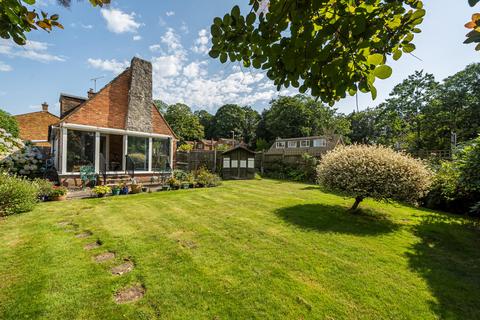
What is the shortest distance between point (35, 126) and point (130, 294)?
85.9 feet

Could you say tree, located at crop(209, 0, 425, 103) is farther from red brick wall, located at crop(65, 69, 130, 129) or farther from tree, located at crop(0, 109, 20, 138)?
tree, located at crop(0, 109, 20, 138)

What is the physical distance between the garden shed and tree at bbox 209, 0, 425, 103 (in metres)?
14.4

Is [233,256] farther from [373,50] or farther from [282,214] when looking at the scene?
[373,50]

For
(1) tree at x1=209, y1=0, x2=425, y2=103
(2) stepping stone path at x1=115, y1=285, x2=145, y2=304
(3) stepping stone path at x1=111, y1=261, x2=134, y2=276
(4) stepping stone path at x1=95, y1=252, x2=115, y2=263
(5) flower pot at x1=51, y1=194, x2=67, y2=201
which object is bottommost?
(2) stepping stone path at x1=115, y1=285, x2=145, y2=304

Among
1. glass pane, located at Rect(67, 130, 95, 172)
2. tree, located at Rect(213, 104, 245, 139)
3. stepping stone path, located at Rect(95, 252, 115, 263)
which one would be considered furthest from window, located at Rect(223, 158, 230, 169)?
tree, located at Rect(213, 104, 245, 139)

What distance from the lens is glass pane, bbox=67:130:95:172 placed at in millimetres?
10062

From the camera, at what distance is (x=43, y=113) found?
21812 mm

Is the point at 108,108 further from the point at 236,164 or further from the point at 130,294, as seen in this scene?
the point at 130,294

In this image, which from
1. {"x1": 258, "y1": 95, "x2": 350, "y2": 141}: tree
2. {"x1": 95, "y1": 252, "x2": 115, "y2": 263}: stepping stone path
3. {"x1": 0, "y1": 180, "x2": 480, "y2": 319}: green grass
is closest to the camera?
{"x1": 0, "y1": 180, "x2": 480, "y2": 319}: green grass

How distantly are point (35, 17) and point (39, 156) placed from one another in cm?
1376

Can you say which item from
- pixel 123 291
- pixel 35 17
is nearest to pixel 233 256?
pixel 123 291

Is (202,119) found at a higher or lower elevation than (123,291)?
higher

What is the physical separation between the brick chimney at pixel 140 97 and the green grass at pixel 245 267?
7.06 meters

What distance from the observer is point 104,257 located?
369 centimetres
